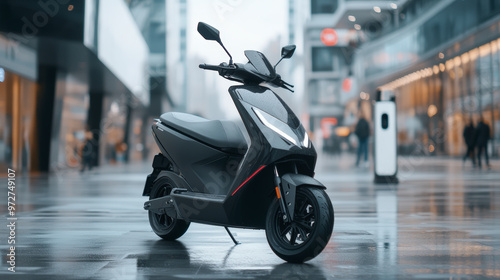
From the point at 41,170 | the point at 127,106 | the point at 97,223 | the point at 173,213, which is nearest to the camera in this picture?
the point at 173,213

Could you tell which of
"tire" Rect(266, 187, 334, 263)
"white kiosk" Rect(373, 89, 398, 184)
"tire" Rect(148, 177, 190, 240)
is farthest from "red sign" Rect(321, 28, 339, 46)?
"tire" Rect(266, 187, 334, 263)

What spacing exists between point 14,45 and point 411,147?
122ft

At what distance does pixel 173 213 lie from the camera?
640cm

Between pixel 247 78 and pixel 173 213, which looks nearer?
pixel 247 78

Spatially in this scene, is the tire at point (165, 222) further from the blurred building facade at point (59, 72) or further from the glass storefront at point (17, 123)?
the glass storefront at point (17, 123)

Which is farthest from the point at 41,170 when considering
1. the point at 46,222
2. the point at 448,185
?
the point at 46,222

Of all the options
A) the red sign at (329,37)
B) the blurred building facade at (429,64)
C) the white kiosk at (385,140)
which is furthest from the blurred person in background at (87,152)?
the red sign at (329,37)

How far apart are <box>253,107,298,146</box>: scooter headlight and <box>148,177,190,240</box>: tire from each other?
1449 millimetres

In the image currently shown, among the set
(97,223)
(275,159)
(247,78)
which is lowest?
(97,223)

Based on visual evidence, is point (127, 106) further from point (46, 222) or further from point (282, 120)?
point (282, 120)

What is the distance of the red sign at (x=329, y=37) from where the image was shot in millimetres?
86625

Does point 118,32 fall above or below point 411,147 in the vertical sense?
above

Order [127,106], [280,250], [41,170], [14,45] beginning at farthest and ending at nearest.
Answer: [127,106], [41,170], [14,45], [280,250]

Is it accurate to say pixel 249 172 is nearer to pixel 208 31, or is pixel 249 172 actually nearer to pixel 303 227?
pixel 303 227
